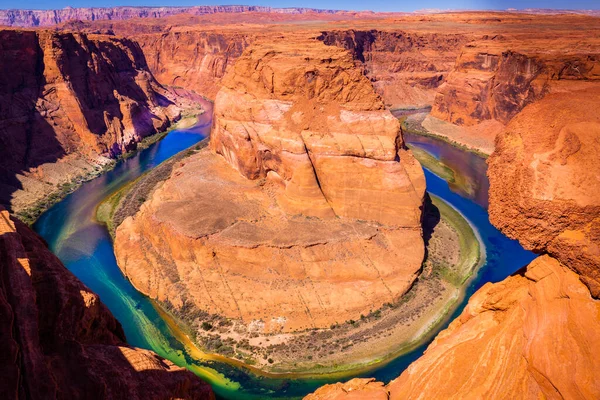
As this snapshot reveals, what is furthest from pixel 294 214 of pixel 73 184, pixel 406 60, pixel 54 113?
pixel 406 60

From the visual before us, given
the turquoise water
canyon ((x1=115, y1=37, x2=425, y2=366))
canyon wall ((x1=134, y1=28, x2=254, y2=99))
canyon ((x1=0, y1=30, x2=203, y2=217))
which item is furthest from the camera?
canyon wall ((x1=134, y1=28, x2=254, y2=99))

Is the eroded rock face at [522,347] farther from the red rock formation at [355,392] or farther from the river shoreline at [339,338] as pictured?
the river shoreline at [339,338]

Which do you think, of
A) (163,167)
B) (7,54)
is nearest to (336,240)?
(163,167)

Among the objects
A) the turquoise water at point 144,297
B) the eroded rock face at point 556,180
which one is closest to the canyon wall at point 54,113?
the turquoise water at point 144,297

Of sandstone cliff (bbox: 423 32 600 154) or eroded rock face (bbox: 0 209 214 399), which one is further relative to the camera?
sandstone cliff (bbox: 423 32 600 154)

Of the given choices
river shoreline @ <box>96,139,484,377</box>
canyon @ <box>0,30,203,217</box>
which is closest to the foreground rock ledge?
river shoreline @ <box>96,139,484,377</box>

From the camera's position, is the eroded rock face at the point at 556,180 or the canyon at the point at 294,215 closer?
the eroded rock face at the point at 556,180

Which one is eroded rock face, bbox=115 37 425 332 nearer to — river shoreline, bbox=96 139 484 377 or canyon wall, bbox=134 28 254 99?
river shoreline, bbox=96 139 484 377
